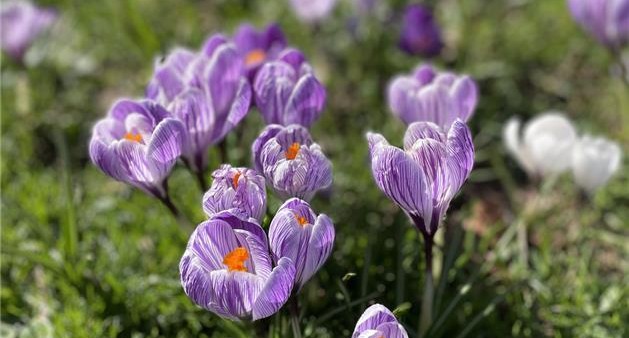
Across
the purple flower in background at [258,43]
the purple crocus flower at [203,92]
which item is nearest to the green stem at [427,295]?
the purple crocus flower at [203,92]

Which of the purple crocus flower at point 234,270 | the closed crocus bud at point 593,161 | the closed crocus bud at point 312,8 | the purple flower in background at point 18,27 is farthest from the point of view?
the closed crocus bud at point 312,8

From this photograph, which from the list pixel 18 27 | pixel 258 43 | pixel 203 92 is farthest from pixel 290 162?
pixel 18 27

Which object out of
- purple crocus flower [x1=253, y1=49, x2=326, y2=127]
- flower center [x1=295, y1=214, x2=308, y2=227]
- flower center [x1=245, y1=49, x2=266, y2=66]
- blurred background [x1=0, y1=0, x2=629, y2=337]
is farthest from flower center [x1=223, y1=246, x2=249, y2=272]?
flower center [x1=245, y1=49, x2=266, y2=66]

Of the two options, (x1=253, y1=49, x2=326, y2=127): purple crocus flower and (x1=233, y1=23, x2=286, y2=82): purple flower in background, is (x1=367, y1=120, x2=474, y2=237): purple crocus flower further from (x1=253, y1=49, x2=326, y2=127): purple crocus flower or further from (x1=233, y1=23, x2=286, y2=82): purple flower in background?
(x1=233, y1=23, x2=286, y2=82): purple flower in background

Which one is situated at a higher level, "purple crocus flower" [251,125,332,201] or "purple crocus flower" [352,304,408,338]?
"purple crocus flower" [251,125,332,201]

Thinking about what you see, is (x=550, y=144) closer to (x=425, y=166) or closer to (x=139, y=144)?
(x=425, y=166)

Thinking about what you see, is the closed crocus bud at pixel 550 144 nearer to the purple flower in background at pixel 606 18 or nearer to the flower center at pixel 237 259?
the purple flower in background at pixel 606 18
